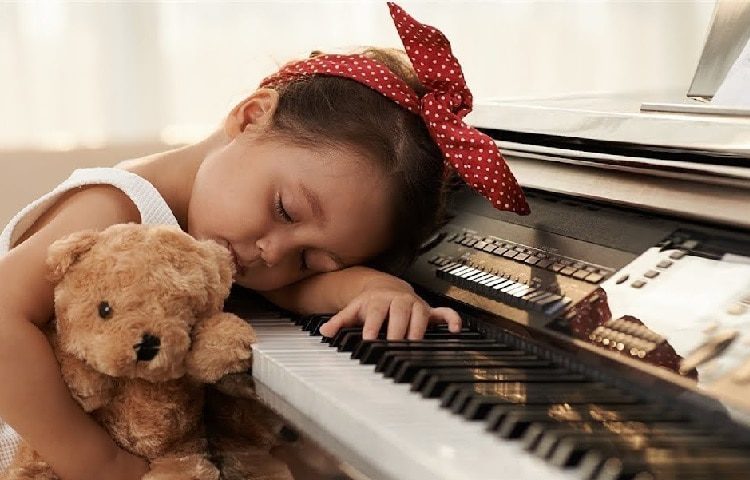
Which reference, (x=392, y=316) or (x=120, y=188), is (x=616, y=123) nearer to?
(x=392, y=316)

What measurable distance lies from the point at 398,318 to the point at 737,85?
621mm

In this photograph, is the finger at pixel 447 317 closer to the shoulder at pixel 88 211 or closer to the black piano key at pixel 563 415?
the black piano key at pixel 563 415

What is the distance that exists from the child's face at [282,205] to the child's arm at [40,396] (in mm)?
224

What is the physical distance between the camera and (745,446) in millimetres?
503

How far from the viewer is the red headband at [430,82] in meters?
1.05

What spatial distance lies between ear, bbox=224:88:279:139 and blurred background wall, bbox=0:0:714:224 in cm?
52

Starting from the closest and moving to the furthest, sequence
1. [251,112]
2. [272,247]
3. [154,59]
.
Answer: [272,247]
[251,112]
[154,59]

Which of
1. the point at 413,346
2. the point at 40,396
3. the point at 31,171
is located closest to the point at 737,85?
the point at 413,346

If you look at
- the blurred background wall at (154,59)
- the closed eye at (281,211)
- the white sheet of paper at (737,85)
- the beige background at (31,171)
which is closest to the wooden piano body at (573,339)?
the closed eye at (281,211)

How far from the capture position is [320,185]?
1.02 m

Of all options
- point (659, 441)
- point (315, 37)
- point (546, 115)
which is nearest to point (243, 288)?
point (546, 115)

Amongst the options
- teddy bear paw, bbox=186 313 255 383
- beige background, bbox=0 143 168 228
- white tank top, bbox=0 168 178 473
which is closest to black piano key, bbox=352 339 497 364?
teddy bear paw, bbox=186 313 255 383

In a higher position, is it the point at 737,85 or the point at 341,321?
the point at 737,85

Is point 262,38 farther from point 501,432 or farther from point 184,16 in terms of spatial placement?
point 501,432
